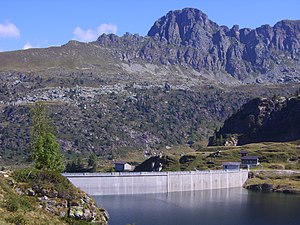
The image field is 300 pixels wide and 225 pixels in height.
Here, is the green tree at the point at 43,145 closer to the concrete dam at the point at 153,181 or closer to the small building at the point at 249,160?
the concrete dam at the point at 153,181

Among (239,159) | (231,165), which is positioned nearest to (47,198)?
(231,165)

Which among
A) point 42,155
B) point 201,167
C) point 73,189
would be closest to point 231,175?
point 201,167

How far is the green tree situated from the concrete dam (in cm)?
3921

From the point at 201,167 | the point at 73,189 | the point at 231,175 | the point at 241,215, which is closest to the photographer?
the point at 73,189

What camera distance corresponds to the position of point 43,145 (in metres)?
83.2

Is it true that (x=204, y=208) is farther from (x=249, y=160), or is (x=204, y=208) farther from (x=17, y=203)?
(x=17, y=203)

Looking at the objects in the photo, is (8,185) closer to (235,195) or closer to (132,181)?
(132,181)

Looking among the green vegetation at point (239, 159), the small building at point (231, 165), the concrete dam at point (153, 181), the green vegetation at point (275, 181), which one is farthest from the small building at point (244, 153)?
the concrete dam at point (153, 181)

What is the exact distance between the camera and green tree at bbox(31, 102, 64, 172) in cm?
7738

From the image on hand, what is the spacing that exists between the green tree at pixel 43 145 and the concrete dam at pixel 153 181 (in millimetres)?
39209

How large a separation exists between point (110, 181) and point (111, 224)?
156 feet

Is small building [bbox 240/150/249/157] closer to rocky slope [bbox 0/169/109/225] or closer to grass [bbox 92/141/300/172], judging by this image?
grass [bbox 92/141/300/172]

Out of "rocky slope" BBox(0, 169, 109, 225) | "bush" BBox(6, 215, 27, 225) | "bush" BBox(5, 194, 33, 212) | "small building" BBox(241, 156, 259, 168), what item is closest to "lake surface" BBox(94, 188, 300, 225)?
"small building" BBox(241, 156, 259, 168)

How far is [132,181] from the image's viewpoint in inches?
5527
